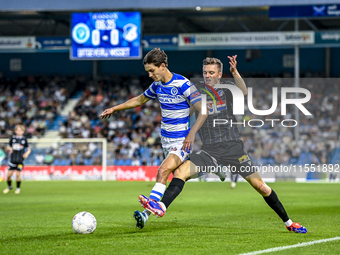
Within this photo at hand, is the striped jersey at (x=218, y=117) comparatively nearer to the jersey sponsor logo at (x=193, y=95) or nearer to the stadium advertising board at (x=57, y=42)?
the jersey sponsor logo at (x=193, y=95)

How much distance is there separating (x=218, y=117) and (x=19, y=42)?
21.2 metres

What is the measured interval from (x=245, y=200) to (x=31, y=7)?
1676 centimetres

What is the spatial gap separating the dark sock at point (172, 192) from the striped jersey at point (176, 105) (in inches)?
21.5

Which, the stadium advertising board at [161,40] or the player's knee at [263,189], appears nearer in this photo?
the player's knee at [263,189]

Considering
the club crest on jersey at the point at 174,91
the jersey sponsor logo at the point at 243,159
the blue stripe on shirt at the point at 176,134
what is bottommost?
the jersey sponsor logo at the point at 243,159

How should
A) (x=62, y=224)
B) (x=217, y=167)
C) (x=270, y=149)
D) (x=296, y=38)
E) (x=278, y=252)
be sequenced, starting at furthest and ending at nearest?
(x=296, y=38) → (x=270, y=149) → (x=62, y=224) → (x=217, y=167) → (x=278, y=252)

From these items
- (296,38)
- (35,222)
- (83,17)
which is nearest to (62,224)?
(35,222)

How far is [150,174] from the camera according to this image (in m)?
22.0

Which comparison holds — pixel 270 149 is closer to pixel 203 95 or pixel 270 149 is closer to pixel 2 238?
pixel 203 95

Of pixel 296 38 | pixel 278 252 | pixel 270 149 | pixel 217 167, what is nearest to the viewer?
pixel 278 252

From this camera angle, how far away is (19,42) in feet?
84.8

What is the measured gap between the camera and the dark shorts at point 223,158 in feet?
21.4

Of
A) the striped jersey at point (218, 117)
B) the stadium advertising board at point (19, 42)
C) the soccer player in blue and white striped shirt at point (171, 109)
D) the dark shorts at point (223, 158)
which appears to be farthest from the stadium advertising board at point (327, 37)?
the soccer player in blue and white striped shirt at point (171, 109)

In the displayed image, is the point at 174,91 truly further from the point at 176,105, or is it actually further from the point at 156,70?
the point at 156,70
